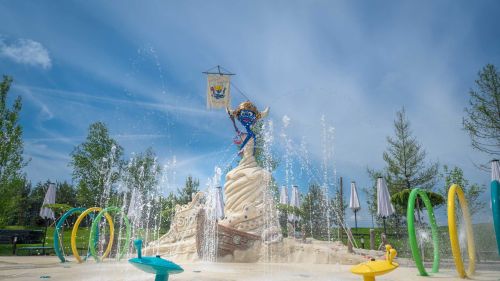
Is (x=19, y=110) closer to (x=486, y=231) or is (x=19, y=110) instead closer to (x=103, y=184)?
(x=103, y=184)

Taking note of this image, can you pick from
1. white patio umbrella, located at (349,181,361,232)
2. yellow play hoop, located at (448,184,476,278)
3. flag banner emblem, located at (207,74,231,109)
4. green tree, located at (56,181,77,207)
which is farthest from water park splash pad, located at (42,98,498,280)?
green tree, located at (56,181,77,207)

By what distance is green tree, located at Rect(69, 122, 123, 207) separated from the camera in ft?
97.2

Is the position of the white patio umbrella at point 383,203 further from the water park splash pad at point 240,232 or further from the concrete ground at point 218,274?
the concrete ground at point 218,274

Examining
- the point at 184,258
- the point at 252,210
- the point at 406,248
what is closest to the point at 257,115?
the point at 252,210

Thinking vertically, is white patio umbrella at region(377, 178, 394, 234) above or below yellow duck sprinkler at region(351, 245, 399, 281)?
above

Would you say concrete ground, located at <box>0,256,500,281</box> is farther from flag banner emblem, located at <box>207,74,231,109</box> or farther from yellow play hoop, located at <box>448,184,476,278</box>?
flag banner emblem, located at <box>207,74,231,109</box>

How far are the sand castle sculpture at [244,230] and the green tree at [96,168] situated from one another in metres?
14.0

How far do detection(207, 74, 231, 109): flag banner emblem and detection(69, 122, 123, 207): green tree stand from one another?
15049 millimetres

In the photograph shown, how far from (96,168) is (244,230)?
20.5 meters

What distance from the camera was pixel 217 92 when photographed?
2109 cm

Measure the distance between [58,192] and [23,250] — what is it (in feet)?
115

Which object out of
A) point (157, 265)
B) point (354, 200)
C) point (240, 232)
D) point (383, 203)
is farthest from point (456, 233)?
point (354, 200)

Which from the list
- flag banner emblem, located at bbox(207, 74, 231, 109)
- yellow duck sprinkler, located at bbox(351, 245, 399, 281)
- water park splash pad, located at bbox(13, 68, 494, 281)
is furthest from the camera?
flag banner emblem, located at bbox(207, 74, 231, 109)

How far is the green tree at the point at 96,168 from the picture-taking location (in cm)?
2962
